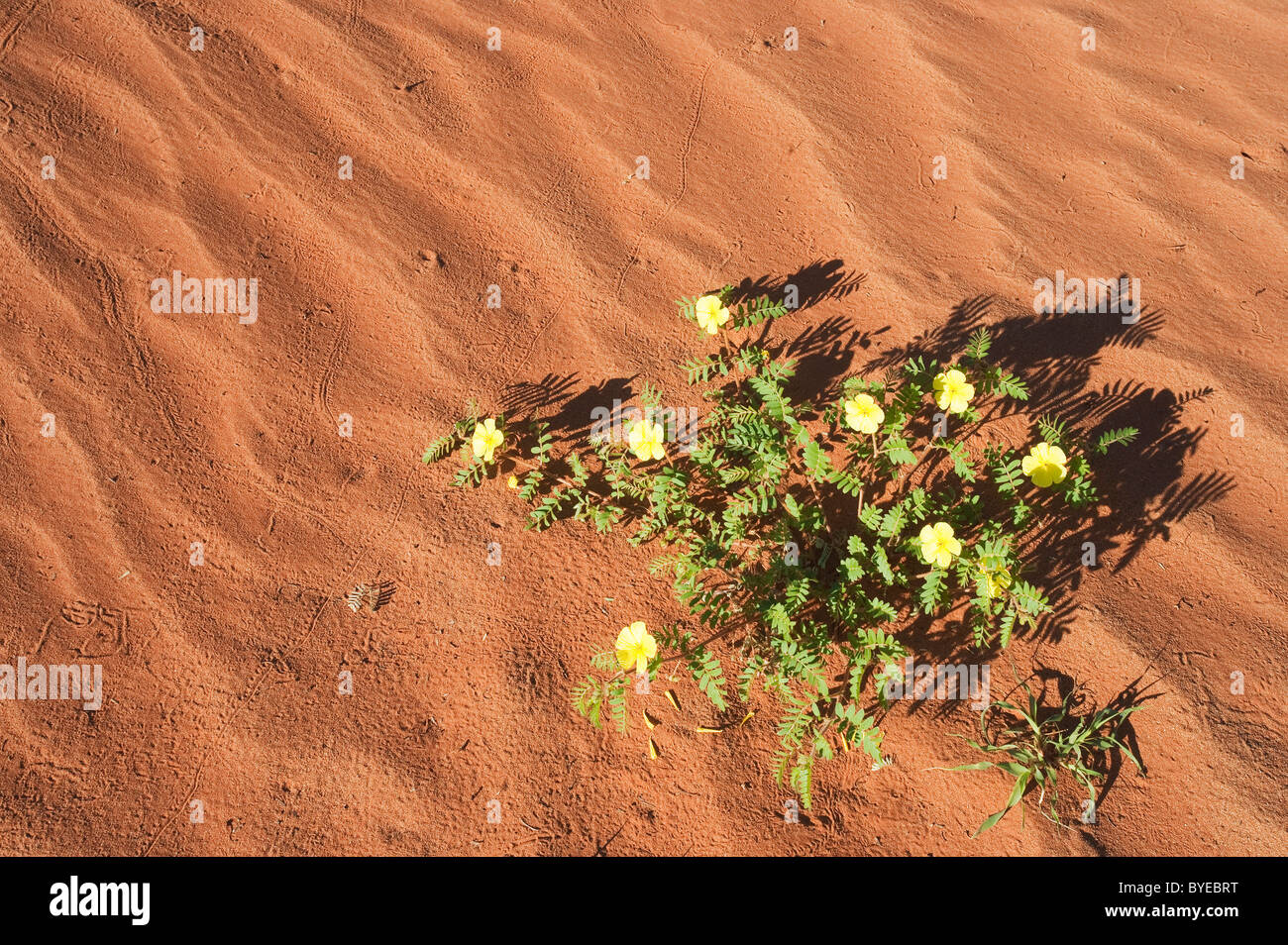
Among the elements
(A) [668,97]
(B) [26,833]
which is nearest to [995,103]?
(A) [668,97]

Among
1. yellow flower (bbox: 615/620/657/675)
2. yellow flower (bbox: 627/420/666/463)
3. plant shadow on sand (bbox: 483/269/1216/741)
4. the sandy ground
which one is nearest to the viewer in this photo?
yellow flower (bbox: 615/620/657/675)

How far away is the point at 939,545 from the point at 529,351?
1660 mm

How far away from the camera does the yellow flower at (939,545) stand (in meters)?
2.66

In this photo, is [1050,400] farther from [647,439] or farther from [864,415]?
[647,439]

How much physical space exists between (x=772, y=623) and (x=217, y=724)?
6.12ft

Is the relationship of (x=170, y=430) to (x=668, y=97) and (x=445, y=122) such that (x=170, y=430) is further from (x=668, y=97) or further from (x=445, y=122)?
(x=668, y=97)

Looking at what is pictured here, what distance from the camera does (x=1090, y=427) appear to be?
313cm

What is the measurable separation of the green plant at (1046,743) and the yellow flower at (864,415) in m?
1.00

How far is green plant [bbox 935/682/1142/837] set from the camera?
2.68 meters

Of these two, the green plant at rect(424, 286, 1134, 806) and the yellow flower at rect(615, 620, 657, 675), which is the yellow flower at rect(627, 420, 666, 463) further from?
the yellow flower at rect(615, 620, 657, 675)

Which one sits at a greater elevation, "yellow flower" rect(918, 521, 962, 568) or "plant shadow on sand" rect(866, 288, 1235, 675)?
"plant shadow on sand" rect(866, 288, 1235, 675)

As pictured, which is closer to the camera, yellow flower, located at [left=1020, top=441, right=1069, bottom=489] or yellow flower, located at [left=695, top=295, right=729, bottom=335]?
yellow flower, located at [left=1020, top=441, right=1069, bottom=489]

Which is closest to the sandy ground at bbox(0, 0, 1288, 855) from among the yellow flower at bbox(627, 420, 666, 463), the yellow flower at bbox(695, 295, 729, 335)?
the yellow flower at bbox(695, 295, 729, 335)

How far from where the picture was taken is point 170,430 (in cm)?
316
